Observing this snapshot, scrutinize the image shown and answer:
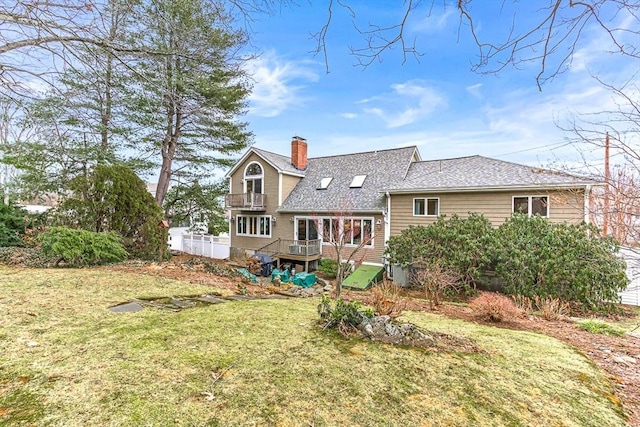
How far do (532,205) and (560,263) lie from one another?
331 centimetres

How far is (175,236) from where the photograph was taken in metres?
21.4

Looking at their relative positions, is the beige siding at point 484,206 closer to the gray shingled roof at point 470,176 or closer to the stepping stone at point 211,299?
the gray shingled roof at point 470,176

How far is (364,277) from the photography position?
524 inches

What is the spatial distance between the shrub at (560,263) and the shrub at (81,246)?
12.0 m

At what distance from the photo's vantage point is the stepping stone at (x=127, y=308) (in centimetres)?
443

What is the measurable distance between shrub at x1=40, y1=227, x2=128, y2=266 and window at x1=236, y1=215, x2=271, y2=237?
10257 millimetres

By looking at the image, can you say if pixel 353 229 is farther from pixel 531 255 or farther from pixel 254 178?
pixel 531 255

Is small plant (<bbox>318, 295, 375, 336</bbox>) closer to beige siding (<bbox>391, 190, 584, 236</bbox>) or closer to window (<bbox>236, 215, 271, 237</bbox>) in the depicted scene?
beige siding (<bbox>391, 190, 584, 236</bbox>)

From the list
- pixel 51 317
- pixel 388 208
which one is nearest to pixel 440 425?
pixel 51 317

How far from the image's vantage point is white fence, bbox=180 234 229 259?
64.7 ft

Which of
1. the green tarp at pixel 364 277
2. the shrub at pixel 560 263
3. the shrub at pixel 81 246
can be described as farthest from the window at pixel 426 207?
the shrub at pixel 81 246

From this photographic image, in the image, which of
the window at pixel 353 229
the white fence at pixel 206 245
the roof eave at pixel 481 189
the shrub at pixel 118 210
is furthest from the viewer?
the white fence at pixel 206 245

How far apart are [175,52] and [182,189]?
634 inches

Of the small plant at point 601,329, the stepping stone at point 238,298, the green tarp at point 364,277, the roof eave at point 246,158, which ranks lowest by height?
the green tarp at point 364,277
